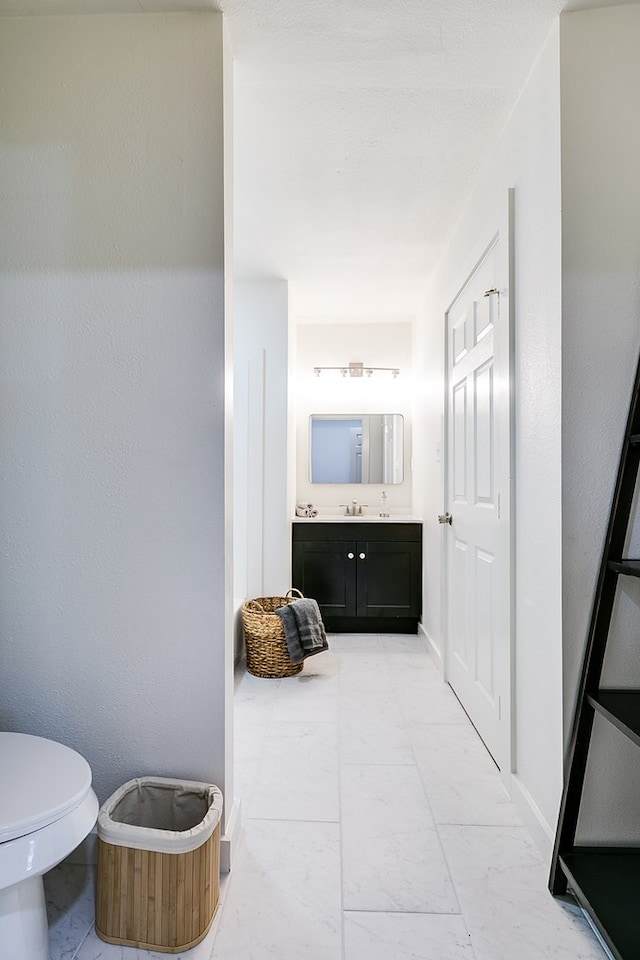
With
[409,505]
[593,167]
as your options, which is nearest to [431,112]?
[593,167]

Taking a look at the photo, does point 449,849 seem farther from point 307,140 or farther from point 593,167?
point 307,140

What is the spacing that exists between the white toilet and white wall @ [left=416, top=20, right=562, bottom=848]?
119 cm

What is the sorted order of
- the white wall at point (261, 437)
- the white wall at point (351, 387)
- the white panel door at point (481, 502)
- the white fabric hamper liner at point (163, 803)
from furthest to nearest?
the white wall at point (351, 387) < the white wall at point (261, 437) < the white panel door at point (481, 502) < the white fabric hamper liner at point (163, 803)

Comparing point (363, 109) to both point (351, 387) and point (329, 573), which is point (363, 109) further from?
point (329, 573)

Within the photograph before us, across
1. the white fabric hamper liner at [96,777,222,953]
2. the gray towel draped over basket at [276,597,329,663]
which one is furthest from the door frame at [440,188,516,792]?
the gray towel draped over basket at [276,597,329,663]

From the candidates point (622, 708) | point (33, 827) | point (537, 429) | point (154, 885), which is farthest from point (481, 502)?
point (33, 827)

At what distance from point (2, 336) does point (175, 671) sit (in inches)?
40.9

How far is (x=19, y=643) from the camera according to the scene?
1484 mm

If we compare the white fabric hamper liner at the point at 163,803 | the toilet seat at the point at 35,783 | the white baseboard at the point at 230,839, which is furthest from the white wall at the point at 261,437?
the toilet seat at the point at 35,783

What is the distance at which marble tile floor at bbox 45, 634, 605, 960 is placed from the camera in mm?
1228

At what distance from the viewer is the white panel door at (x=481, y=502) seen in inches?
73.9

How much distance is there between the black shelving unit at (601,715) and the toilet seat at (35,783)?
1.15 metres

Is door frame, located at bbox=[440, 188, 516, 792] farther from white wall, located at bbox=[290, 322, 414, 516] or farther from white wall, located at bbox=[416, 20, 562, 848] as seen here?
white wall, located at bbox=[290, 322, 414, 516]

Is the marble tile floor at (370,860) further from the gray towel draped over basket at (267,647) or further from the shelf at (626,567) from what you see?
the shelf at (626,567)
